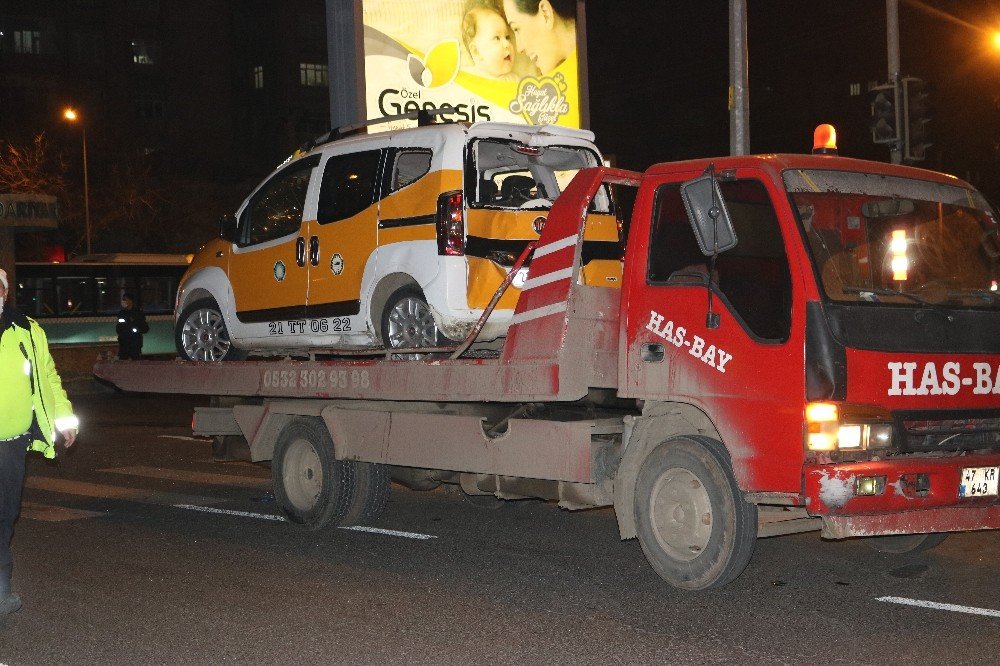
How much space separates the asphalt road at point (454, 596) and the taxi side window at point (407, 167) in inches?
101

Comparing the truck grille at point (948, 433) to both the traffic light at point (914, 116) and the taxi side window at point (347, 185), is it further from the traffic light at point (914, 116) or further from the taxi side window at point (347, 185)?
the traffic light at point (914, 116)

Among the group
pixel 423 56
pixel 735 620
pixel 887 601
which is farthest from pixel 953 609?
pixel 423 56

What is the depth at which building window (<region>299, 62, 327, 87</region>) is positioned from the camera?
7406 cm

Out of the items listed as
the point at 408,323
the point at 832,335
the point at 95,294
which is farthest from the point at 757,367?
the point at 95,294

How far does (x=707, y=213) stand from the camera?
629 centimetres

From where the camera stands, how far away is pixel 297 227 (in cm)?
977

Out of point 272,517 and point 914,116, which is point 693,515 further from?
point 914,116

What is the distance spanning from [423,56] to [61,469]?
891cm

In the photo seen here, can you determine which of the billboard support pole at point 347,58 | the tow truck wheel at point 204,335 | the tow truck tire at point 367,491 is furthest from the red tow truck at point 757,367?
the billboard support pole at point 347,58

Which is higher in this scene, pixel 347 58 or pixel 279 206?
pixel 347 58

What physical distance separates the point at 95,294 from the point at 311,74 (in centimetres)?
4425

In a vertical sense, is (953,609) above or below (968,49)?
below

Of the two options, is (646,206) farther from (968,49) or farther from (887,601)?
(968,49)

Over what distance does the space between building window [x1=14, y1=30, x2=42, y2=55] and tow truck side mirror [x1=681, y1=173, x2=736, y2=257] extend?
221ft
